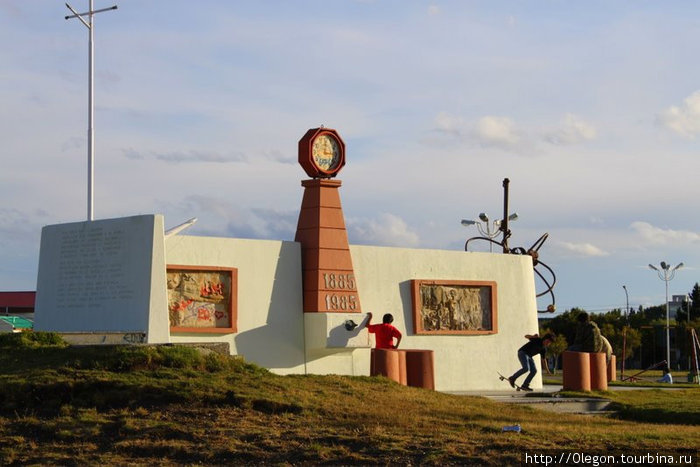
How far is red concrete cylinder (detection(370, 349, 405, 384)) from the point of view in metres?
21.2

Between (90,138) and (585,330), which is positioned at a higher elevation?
(90,138)

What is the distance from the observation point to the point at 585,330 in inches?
1008

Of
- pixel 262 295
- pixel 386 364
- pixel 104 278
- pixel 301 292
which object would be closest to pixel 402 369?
pixel 386 364

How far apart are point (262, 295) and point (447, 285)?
226 inches

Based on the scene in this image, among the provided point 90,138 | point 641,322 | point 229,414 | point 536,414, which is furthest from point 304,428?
point 641,322

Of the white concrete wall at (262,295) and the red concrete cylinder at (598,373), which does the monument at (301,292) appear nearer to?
the white concrete wall at (262,295)

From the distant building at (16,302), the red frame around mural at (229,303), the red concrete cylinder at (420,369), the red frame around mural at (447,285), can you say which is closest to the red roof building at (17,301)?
the distant building at (16,302)

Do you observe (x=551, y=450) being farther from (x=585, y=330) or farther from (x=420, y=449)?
(x=585, y=330)

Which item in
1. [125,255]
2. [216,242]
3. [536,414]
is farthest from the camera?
[216,242]

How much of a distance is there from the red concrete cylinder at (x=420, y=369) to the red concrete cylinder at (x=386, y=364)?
18.6 inches

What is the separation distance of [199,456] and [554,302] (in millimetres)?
20092

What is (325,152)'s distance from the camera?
24.6 meters

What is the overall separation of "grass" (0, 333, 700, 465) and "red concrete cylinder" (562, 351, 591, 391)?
4.70m

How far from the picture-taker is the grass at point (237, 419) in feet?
43.8
